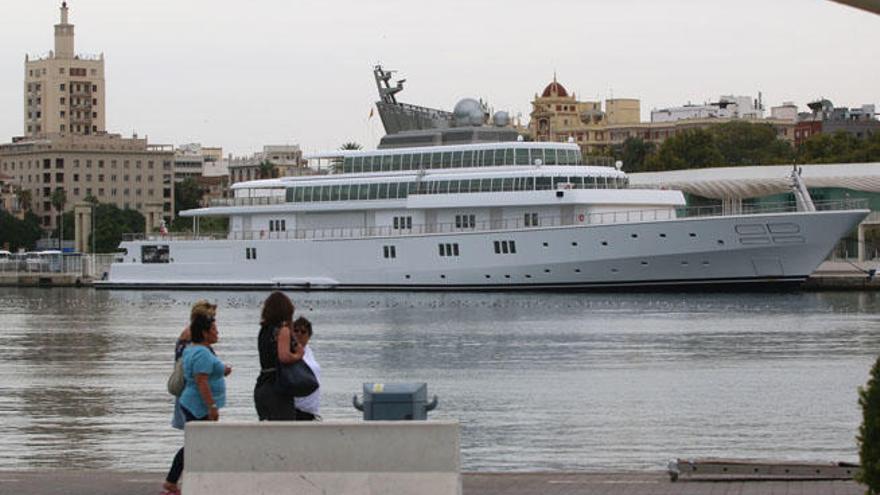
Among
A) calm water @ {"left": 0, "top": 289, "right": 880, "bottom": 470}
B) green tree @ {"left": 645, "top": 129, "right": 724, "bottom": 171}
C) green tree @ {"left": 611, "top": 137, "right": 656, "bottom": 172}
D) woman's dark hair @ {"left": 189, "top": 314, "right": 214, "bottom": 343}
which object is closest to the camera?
woman's dark hair @ {"left": 189, "top": 314, "right": 214, "bottom": 343}

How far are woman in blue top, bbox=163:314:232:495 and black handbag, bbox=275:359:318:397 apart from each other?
1.33 feet

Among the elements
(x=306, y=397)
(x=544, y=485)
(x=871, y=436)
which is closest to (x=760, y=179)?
(x=544, y=485)

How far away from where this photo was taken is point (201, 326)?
1277cm


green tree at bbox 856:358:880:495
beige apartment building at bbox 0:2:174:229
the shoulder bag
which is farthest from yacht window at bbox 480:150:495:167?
beige apartment building at bbox 0:2:174:229

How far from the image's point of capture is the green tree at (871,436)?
975 cm

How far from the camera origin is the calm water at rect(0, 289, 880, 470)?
63.1 ft

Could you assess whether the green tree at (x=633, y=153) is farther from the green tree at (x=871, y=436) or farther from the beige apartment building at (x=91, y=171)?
the green tree at (x=871, y=436)

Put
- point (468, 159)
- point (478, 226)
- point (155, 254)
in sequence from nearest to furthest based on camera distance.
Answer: point (478, 226) < point (468, 159) < point (155, 254)

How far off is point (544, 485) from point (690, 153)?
336 ft

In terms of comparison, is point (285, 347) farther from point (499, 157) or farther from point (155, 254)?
point (155, 254)

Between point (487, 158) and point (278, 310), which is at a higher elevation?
point (487, 158)

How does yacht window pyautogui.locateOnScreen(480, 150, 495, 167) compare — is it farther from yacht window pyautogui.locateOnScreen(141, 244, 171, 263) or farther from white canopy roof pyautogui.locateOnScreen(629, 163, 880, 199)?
yacht window pyautogui.locateOnScreen(141, 244, 171, 263)

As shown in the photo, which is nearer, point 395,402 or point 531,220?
point 395,402

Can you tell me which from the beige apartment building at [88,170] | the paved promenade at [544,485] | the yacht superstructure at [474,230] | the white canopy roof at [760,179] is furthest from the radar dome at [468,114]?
the beige apartment building at [88,170]
